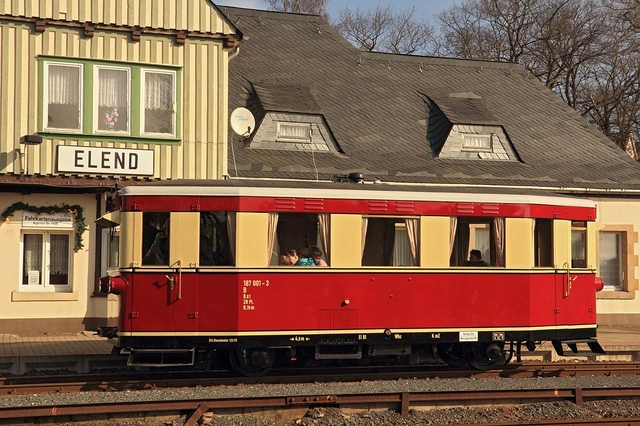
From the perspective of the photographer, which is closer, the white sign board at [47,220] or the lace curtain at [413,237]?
the lace curtain at [413,237]

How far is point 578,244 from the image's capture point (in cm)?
1566

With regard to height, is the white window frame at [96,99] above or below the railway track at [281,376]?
above

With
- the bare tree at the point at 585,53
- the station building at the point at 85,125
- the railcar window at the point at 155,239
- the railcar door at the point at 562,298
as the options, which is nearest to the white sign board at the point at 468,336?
the railcar door at the point at 562,298

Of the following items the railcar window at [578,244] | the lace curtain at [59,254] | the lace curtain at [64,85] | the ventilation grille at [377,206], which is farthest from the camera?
the lace curtain at [59,254]

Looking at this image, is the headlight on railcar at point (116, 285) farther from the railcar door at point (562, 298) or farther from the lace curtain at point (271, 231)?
the railcar door at point (562, 298)

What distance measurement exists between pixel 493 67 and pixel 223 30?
11.7m

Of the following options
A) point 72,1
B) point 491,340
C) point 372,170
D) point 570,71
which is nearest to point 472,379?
point 491,340

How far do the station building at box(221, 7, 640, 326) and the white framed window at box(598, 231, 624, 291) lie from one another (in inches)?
1.0

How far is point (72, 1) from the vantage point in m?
19.4

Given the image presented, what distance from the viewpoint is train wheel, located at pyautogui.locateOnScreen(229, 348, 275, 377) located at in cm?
1422

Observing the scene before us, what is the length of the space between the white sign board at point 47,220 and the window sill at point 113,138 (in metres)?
1.81

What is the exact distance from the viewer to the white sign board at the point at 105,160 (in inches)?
758

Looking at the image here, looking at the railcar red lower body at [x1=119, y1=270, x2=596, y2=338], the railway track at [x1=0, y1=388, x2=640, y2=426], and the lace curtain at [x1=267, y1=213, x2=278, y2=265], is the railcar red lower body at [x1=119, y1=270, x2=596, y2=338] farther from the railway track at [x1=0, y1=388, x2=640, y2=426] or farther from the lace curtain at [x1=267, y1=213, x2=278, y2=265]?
the railway track at [x1=0, y1=388, x2=640, y2=426]

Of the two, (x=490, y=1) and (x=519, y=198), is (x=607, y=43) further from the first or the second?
(x=519, y=198)
